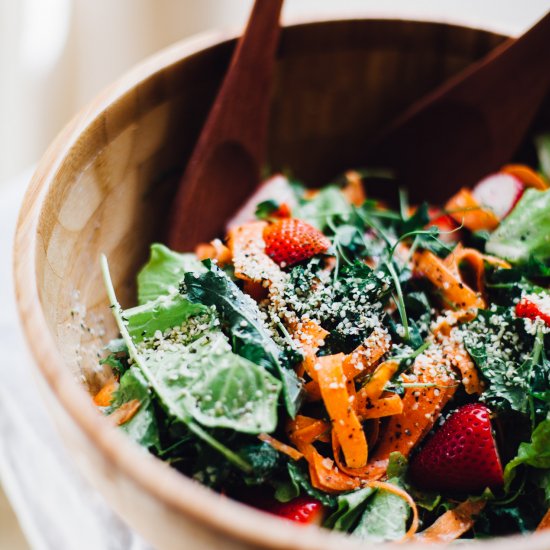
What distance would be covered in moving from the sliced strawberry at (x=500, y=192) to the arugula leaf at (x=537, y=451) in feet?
1.71

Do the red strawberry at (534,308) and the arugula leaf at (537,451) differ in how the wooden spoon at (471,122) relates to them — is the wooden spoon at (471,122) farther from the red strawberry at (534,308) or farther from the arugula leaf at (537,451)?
the arugula leaf at (537,451)

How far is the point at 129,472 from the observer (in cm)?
69

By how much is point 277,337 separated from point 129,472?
35 cm

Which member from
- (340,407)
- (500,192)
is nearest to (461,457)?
(340,407)

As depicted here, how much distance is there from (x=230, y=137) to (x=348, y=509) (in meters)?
0.78

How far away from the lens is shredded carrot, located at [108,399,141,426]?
0.91m

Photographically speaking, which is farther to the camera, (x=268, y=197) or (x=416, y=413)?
(x=268, y=197)

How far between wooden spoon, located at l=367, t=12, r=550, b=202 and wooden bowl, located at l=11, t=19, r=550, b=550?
0.07 metres

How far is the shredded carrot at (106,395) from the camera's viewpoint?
98 cm

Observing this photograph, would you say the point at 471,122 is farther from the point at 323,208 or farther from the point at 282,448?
the point at 282,448

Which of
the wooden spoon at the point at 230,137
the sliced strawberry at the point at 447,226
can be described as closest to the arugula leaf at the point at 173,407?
the wooden spoon at the point at 230,137

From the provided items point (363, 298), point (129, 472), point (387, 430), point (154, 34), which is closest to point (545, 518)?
point (387, 430)

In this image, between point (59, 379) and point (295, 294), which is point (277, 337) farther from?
point (59, 379)

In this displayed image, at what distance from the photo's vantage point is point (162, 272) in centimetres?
112
